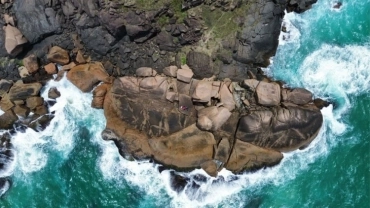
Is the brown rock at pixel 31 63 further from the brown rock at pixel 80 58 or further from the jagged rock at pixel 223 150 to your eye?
the jagged rock at pixel 223 150

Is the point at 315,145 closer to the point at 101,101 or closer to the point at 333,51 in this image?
the point at 333,51

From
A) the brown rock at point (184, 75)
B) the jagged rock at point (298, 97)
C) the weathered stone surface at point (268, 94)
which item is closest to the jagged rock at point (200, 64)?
the brown rock at point (184, 75)

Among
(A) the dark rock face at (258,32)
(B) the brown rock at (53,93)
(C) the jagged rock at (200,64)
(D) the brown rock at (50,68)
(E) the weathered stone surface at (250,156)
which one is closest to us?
(E) the weathered stone surface at (250,156)

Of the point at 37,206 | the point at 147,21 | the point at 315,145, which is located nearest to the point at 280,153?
the point at 315,145

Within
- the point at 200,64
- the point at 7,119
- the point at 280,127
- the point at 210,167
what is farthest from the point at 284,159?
the point at 7,119

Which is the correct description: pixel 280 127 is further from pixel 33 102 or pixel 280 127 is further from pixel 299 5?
pixel 33 102

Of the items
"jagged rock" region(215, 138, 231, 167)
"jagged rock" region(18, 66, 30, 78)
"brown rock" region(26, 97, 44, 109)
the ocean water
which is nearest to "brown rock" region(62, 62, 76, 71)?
the ocean water

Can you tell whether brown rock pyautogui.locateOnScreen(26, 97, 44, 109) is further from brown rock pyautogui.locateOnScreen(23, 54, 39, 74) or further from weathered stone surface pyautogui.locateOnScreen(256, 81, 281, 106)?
weathered stone surface pyautogui.locateOnScreen(256, 81, 281, 106)
